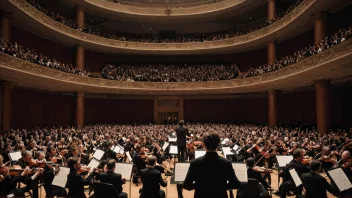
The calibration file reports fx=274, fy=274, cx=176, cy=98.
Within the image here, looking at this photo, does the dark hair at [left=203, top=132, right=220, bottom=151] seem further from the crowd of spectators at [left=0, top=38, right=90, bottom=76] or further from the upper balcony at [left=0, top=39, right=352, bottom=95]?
the crowd of spectators at [left=0, top=38, right=90, bottom=76]

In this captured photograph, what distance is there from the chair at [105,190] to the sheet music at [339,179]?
401 cm

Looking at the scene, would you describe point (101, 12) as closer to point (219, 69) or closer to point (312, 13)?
point (219, 69)

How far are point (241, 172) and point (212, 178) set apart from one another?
2.05 metres

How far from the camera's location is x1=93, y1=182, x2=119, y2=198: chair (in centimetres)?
489

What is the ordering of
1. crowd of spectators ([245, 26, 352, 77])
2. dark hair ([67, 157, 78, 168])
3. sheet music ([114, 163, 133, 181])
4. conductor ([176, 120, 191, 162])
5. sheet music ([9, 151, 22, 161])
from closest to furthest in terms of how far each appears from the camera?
dark hair ([67, 157, 78, 168]) < sheet music ([114, 163, 133, 181]) < sheet music ([9, 151, 22, 161]) < conductor ([176, 120, 191, 162]) < crowd of spectators ([245, 26, 352, 77])

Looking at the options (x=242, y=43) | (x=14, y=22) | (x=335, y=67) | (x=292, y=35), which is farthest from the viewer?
(x=242, y=43)

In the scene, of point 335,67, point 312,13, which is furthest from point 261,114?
point 335,67

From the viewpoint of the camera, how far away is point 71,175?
215 inches

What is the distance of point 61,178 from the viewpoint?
573 cm

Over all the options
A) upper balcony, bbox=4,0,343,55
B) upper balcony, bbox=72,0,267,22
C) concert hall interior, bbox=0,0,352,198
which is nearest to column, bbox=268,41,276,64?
concert hall interior, bbox=0,0,352,198

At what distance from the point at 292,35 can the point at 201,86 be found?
9.43 meters

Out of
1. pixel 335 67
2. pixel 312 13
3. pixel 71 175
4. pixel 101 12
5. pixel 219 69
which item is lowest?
pixel 71 175

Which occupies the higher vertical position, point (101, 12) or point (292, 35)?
point (101, 12)

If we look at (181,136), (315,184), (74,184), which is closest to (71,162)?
(74,184)
